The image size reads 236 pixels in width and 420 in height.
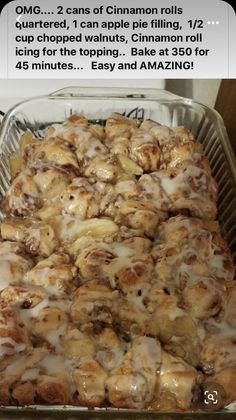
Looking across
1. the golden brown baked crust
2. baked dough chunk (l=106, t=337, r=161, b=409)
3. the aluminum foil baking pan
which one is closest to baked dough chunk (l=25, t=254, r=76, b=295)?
the golden brown baked crust

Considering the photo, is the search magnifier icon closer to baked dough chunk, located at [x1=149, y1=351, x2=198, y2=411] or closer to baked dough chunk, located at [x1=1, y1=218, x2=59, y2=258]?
baked dough chunk, located at [x1=149, y1=351, x2=198, y2=411]

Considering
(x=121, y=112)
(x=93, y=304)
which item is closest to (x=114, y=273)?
(x=93, y=304)

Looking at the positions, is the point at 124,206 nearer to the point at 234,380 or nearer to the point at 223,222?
the point at 223,222

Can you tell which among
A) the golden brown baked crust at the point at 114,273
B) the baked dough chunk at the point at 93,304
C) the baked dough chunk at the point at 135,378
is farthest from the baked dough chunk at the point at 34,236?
the baked dough chunk at the point at 135,378

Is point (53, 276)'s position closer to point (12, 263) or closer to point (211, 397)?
point (12, 263)

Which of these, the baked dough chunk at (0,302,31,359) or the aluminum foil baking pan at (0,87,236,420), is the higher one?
the aluminum foil baking pan at (0,87,236,420)

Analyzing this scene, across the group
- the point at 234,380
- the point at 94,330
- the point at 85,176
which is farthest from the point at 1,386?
the point at 85,176

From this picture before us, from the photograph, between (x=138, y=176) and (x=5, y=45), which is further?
(x=138, y=176)

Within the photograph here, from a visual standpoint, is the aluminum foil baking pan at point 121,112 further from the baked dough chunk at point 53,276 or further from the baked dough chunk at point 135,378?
the baked dough chunk at point 135,378
